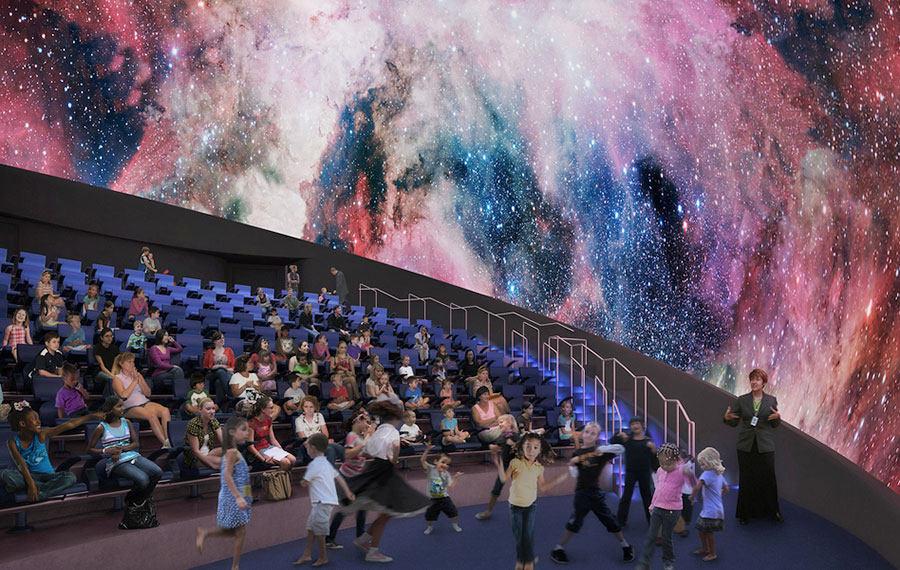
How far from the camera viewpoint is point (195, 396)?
809 cm

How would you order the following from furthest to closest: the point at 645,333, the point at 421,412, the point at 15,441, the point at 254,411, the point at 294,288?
the point at 645,333, the point at 294,288, the point at 421,412, the point at 254,411, the point at 15,441

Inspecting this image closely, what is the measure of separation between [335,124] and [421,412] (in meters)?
12.8

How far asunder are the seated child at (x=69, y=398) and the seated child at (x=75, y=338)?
4.99 ft

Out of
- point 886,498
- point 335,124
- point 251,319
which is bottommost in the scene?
point 886,498

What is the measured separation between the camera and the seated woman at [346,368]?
1005cm

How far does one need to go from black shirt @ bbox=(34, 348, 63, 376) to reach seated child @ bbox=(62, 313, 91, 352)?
68 cm

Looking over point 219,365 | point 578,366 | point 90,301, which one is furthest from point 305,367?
point 578,366

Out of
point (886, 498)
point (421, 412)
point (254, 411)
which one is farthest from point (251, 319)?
A: point (886, 498)

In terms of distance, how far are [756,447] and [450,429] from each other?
3763mm

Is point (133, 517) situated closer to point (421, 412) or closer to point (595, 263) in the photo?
point (421, 412)

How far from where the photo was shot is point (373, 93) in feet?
70.1

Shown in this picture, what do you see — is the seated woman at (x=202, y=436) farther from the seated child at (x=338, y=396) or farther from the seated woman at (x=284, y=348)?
the seated woman at (x=284, y=348)

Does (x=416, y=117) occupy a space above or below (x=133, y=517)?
above

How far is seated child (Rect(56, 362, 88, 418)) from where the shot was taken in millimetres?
7133
